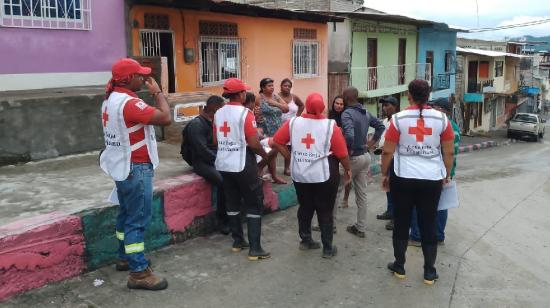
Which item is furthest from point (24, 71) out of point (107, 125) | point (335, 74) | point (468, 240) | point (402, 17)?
point (402, 17)

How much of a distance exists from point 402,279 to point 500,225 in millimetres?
3060

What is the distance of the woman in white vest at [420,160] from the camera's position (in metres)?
4.01

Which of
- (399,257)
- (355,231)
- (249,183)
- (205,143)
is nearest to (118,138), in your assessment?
(249,183)

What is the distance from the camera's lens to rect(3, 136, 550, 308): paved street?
12.3 ft

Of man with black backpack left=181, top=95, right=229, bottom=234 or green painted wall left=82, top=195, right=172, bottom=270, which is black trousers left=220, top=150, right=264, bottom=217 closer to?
man with black backpack left=181, top=95, right=229, bottom=234

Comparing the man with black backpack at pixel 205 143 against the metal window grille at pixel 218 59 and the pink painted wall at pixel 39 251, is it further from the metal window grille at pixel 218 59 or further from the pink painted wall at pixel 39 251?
the metal window grille at pixel 218 59

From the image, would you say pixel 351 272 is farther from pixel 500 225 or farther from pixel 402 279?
pixel 500 225

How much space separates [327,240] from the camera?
15.4ft

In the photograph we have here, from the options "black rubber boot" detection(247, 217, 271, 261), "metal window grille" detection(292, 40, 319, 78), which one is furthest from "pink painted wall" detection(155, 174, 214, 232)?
"metal window grille" detection(292, 40, 319, 78)

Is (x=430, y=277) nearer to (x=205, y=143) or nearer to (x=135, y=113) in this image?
(x=205, y=143)

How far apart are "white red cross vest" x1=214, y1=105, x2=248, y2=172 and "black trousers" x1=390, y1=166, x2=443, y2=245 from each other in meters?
1.34

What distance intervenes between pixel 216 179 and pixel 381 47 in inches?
613

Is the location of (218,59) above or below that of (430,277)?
above

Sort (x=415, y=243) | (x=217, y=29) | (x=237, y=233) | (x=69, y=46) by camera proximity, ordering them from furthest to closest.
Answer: (x=217, y=29) < (x=69, y=46) < (x=415, y=243) < (x=237, y=233)
